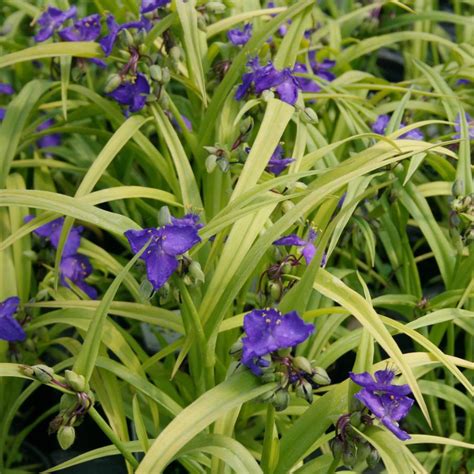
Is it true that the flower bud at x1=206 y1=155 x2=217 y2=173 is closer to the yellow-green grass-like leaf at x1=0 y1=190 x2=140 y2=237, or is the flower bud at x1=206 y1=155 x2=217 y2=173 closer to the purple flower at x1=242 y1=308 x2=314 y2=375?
the yellow-green grass-like leaf at x1=0 y1=190 x2=140 y2=237

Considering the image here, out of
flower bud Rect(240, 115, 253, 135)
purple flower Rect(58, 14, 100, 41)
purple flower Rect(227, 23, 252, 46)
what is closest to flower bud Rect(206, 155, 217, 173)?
flower bud Rect(240, 115, 253, 135)

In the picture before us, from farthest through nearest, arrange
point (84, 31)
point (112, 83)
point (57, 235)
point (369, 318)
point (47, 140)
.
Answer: point (47, 140) < point (84, 31) < point (57, 235) < point (112, 83) < point (369, 318)

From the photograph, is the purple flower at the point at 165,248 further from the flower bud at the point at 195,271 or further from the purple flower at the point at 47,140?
the purple flower at the point at 47,140

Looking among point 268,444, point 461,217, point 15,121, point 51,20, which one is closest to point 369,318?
point 268,444

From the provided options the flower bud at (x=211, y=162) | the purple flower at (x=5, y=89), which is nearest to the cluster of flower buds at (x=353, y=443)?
the flower bud at (x=211, y=162)

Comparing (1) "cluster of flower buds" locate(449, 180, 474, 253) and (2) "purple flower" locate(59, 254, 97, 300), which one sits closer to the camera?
(1) "cluster of flower buds" locate(449, 180, 474, 253)

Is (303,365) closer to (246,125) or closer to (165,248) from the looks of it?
(165,248)

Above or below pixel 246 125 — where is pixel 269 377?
below

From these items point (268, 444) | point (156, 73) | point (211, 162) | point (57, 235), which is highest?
point (156, 73)
